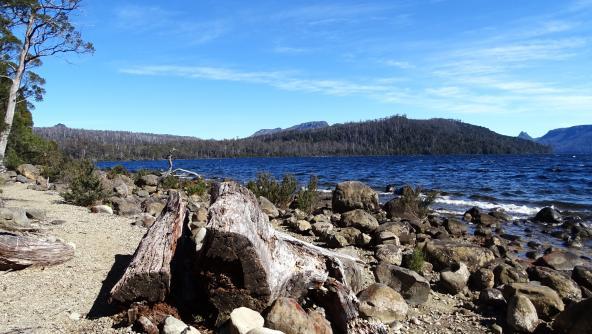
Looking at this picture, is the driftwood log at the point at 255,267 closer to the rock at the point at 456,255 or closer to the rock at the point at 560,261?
the rock at the point at 456,255

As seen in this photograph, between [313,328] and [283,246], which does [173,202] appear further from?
[313,328]

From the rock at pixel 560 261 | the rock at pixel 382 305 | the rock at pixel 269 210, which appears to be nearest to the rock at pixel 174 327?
the rock at pixel 382 305

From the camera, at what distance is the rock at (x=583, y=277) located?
9.64 meters

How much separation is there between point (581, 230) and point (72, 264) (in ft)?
60.8

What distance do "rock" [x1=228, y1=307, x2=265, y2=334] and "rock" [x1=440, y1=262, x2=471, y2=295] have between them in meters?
4.75

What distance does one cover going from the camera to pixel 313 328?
223 inches

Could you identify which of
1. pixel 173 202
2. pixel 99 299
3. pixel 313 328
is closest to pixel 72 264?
pixel 99 299

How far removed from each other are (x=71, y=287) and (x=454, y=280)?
7.33m

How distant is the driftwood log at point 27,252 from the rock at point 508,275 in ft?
30.1

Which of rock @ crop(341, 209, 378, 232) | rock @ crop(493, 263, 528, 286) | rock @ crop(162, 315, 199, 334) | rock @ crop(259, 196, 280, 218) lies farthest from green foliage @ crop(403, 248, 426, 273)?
rock @ crop(259, 196, 280, 218)

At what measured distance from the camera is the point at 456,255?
408 inches

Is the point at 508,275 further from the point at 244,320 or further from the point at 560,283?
the point at 244,320

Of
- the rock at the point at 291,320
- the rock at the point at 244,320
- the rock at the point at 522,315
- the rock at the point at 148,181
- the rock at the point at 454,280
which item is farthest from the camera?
the rock at the point at 148,181

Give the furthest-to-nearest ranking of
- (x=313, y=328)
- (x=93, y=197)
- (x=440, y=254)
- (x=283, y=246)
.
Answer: (x=93, y=197), (x=440, y=254), (x=283, y=246), (x=313, y=328)
